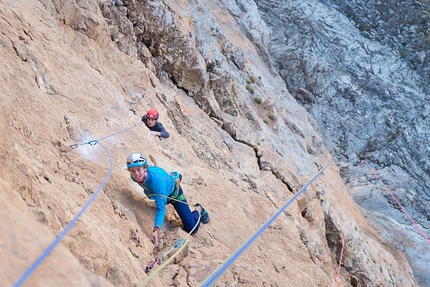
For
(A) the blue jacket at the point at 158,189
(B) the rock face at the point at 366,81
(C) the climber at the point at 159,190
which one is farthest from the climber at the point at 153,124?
(B) the rock face at the point at 366,81

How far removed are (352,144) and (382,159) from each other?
193 cm

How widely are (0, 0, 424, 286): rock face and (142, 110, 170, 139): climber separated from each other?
150mm

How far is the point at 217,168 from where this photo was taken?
8.22 m

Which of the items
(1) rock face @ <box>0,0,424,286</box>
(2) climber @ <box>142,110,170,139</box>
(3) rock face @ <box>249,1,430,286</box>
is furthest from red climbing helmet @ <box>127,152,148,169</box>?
(3) rock face @ <box>249,1,430,286</box>

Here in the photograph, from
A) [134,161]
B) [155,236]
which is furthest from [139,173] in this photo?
[155,236]

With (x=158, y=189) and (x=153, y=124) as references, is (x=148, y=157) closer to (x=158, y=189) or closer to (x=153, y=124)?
(x=153, y=124)

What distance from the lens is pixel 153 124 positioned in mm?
7184

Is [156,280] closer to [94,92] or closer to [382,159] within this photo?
[94,92]

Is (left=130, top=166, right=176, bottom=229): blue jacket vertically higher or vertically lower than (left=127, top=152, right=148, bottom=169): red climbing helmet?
lower

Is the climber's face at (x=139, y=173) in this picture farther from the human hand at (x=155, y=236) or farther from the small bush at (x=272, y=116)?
the small bush at (x=272, y=116)

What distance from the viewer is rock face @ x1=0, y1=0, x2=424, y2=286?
2.94 metres

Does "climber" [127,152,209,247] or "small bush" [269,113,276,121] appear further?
"small bush" [269,113,276,121]

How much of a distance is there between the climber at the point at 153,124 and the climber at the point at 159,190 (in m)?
2.25

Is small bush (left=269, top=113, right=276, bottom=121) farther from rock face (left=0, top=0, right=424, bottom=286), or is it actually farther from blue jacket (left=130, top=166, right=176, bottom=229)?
blue jacket (left=130, top=166, right=176, bottom=229)
